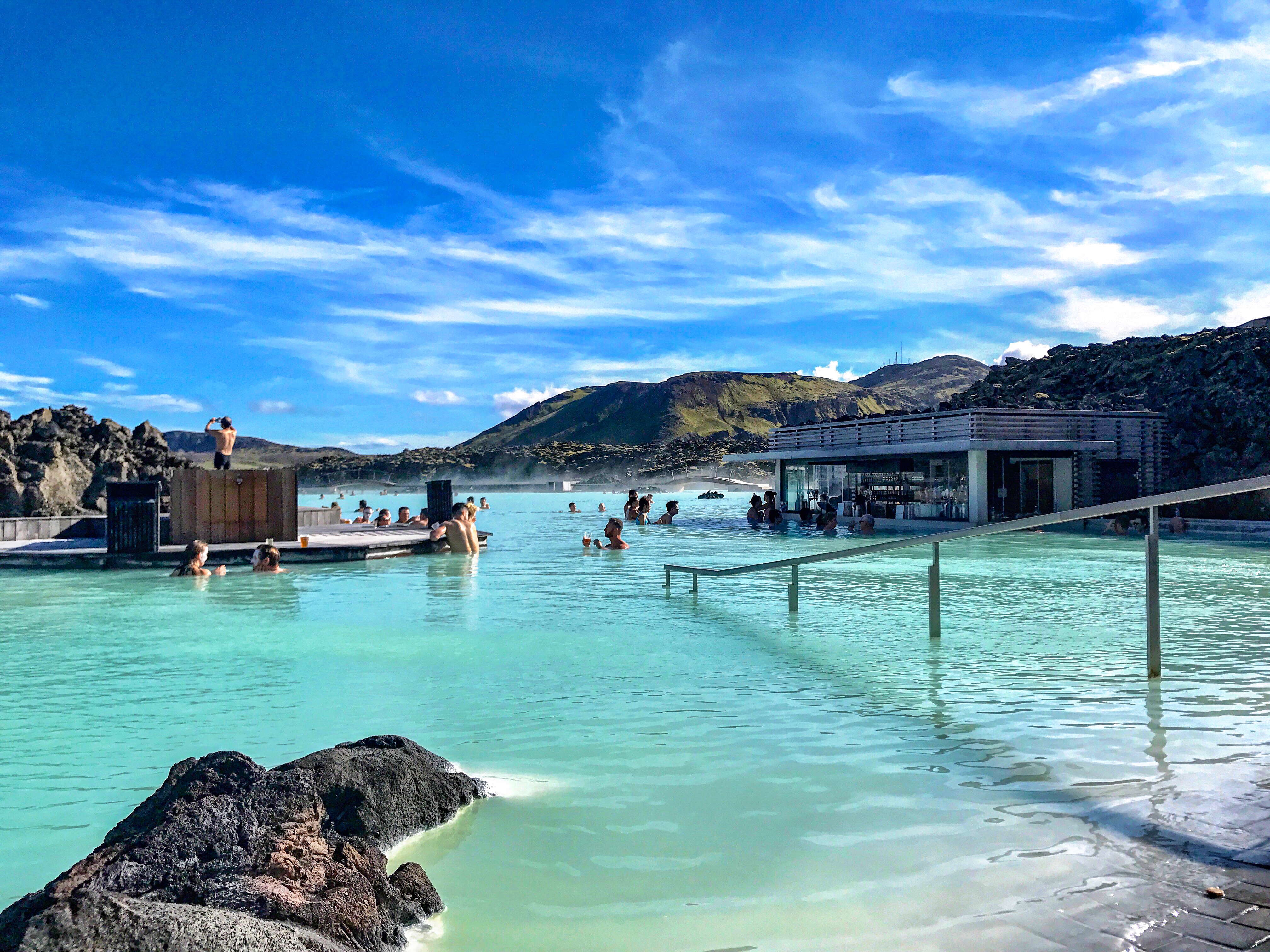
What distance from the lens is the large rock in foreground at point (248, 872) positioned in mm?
2469

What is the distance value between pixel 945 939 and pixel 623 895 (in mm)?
1343

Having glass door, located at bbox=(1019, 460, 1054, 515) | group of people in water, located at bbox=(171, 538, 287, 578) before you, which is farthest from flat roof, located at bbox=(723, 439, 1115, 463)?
group of people in water, located at bbox=(171, 538, 287, 578)

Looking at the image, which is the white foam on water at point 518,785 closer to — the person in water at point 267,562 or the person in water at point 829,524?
the person in water at point 267,562

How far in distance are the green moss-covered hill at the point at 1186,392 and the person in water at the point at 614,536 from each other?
64.4 ft

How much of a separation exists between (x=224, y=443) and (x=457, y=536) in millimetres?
5659

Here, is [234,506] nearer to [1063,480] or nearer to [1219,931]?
[1219,931]

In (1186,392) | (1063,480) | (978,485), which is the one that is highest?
(1186,392)

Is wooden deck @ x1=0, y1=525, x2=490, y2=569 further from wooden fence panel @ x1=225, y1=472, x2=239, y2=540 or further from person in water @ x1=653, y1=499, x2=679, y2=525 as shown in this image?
person in water @ x1=653, y1=499, x2=679, y2=525

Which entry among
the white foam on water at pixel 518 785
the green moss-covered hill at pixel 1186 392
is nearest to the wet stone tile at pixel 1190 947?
the white foam on water at pixel 518 785

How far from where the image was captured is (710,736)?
21.7 feet

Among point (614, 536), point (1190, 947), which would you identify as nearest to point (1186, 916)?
point (1190, 947)

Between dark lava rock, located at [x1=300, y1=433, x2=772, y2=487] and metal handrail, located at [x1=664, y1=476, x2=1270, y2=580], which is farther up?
dark lava rock, located at [x1=300, y1=433, x2=772, y2=487]

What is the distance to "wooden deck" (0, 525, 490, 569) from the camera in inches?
719

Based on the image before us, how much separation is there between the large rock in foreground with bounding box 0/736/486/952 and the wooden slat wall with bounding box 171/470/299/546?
16889mm
